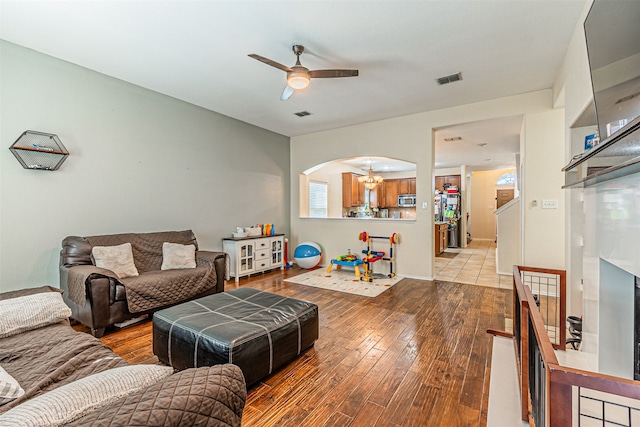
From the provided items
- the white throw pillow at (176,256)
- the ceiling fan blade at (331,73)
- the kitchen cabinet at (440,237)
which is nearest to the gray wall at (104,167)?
the white throw pillow at (176,256)

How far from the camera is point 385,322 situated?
3.11 metres

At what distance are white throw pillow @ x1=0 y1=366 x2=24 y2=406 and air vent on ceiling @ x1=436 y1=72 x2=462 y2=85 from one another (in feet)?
14.6

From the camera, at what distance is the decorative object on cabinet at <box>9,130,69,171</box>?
2.93 metres

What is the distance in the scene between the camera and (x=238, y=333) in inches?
76.3

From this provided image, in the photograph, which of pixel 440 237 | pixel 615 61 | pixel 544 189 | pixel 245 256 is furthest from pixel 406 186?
pixel 615 61

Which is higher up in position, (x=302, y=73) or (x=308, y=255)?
Answer: (x=302, y=73)

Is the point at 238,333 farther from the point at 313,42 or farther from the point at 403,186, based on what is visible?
the point at 403,186

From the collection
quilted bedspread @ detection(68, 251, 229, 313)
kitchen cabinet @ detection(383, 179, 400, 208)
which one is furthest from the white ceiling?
kitchen cabinet @ detection(383, 179, 400, 208)

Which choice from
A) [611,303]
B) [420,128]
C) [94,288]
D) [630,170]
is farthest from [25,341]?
[420,128]

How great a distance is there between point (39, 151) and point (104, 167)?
63cm

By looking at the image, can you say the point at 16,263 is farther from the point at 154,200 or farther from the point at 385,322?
the point at 385,322

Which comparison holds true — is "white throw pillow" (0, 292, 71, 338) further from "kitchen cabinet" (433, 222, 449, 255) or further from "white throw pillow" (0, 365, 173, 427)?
"kitchen cabinet" (433, 222, 449, 255)

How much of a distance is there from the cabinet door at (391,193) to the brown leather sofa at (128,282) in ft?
24.6

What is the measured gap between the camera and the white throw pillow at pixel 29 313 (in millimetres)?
1698
